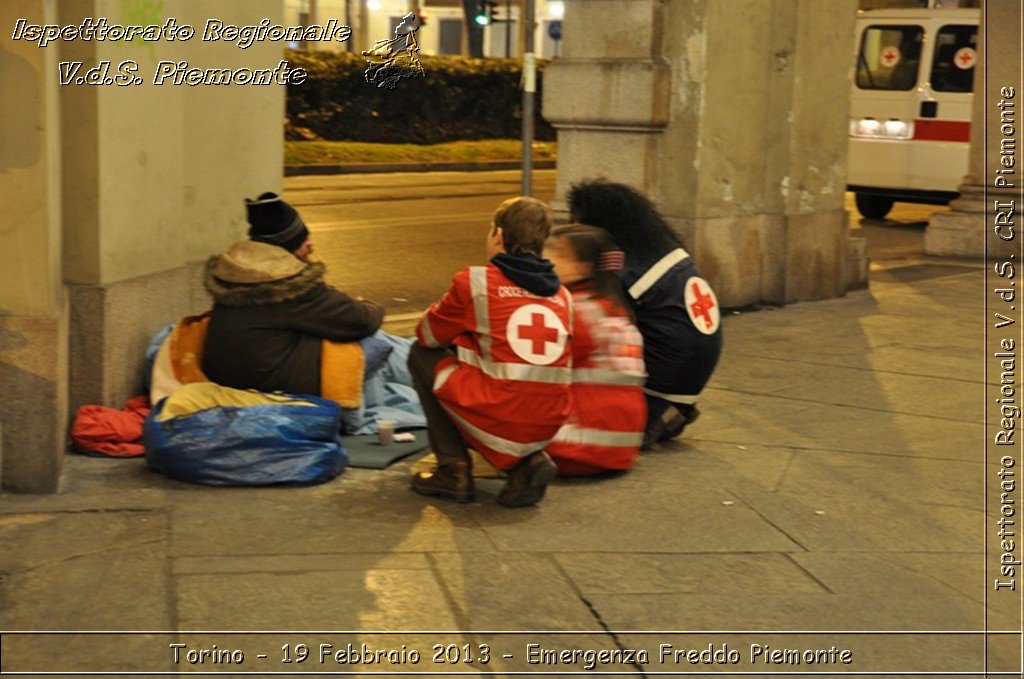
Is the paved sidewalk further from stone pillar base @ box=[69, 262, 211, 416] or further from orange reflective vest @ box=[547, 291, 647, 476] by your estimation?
stone pillar base @ box=[69, 262, 211, 416]

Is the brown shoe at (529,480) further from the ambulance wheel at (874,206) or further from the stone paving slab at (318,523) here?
the ambulance wheel at (874,206)

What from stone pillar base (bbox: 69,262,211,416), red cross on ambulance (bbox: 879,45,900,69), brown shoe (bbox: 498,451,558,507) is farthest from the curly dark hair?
red cross on ambulance (bbox: 879,45,900,69)

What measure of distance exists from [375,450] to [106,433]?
1.17m

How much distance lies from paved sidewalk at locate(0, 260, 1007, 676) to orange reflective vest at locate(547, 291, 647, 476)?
0.12m

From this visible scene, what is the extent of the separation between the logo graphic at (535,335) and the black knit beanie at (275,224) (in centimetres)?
135

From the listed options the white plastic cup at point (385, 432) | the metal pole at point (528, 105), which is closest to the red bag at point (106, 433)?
the white plastic cup at point (385, 432)

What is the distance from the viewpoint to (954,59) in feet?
56.5

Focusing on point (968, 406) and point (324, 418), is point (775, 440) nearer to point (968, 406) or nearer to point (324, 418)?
point (968, 406)

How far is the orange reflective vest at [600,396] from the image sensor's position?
20.1 ft

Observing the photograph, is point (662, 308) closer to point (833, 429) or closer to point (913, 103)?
point (833, 429)

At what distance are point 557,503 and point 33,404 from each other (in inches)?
82.7

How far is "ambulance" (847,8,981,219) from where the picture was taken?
17.2m

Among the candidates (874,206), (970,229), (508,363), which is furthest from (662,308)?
(874,206)

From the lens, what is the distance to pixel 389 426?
6.62 metres
